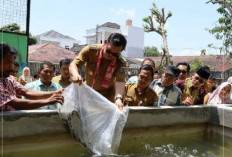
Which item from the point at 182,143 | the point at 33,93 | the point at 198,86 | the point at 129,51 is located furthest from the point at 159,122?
the point at 129,51

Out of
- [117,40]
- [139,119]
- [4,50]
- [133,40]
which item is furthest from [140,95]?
[133,40]

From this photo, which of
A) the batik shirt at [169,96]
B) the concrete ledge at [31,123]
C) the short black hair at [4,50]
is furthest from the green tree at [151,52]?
the short black hair at [4,50]

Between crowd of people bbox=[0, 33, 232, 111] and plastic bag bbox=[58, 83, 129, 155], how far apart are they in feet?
0.37

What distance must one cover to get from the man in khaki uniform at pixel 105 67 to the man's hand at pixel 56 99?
0.48m

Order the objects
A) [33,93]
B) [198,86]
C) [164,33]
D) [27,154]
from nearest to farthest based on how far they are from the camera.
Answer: [27,154] → [33,93] → [198,86] → [164,33]

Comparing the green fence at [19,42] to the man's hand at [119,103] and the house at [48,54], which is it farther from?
the house at [48,54]

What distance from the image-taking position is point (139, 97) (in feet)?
13.2

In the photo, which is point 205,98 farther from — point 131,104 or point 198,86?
point 131,104

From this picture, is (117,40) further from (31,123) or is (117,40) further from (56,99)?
(31,123)

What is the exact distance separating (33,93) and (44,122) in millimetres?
394

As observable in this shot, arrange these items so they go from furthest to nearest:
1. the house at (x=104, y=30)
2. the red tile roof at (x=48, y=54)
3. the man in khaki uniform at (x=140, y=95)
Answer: the house at (x=104, y=30) → the red tile roof at (x=48, y=54) → the man in khaki uniform at (x=140, y=95)

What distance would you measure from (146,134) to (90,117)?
1067 millimetres

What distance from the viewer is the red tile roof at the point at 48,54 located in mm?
20297

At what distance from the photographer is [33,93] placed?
128 inches
